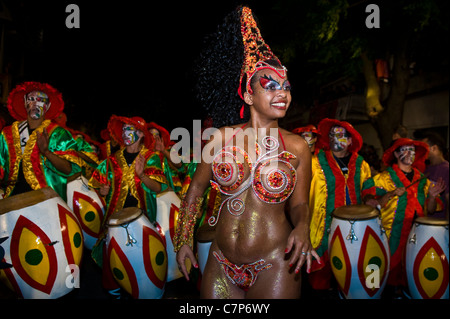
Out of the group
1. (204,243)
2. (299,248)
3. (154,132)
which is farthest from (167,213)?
(299,248)

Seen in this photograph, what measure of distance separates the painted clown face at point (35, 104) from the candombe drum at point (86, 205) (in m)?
1.44

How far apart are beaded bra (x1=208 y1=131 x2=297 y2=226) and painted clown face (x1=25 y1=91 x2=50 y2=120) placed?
2849 mm

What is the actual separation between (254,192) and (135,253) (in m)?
2.14

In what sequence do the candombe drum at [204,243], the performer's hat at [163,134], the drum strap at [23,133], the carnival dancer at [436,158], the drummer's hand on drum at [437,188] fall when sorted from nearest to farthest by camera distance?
the candombe drum at [204,243] → the drum strap at [23,133] → the drummer's hand on drum at [437,188] → the carnival dancer at [436,158] → the performer's hat at [163,134]

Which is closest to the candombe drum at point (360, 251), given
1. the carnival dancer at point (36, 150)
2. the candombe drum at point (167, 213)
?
the candombe drum at point (167, 213)

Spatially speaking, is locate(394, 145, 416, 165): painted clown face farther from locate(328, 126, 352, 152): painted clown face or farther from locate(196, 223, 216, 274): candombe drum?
locate(196, 223, 216, 274): candombe drum

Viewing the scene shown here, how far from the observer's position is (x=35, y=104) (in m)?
4.43

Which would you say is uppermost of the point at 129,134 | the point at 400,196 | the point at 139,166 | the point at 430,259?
the point at 129,134

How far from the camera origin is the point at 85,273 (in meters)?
5.85

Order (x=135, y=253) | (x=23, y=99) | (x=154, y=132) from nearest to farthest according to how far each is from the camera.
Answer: (x=135, y=253), (x=23, y=99), (x=154, y=132)

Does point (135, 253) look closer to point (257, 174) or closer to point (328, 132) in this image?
point (257, 174)

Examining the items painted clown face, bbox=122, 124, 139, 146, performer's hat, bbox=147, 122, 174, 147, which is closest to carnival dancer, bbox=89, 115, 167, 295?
painted clown face, bbox=122, 124, 139, 146

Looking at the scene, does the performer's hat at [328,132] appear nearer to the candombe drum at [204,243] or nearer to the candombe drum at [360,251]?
the candombe drum at [360,251]

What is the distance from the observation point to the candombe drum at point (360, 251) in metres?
4.13
